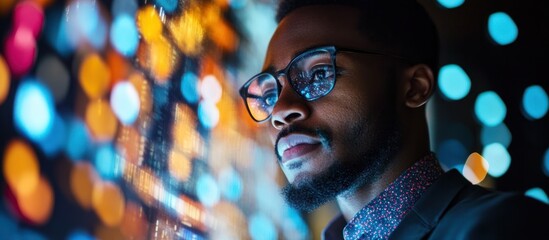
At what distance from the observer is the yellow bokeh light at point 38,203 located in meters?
0.69

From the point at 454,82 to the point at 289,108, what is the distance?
49.8 inches

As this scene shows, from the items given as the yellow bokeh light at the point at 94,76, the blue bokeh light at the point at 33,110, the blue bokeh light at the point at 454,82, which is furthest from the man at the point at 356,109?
the blue bokeh light at the point at 454,82

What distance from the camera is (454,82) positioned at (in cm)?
217

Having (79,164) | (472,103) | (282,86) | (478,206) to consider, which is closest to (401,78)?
(282,86)

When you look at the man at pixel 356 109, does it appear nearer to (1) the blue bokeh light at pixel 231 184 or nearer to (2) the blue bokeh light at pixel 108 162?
(1) the blue bokeh light at pixel 231 184

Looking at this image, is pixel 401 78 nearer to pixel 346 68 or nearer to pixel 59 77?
pixel 346 68

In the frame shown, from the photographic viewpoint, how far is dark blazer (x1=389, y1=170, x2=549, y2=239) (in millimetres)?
754

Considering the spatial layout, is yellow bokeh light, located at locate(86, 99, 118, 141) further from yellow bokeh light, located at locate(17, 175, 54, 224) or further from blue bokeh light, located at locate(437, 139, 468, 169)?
blue bokeh light, located at locate(437, 139, 468, 169)

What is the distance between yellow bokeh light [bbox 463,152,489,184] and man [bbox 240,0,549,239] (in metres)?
1.10

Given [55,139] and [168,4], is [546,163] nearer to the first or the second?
[168,4]

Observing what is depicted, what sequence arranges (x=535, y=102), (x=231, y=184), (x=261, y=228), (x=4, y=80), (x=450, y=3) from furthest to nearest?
(x=535, y=102) < (x=450, y=3) < (x=261, y=228) < (x=231, y=184) < (x=4, y=80)

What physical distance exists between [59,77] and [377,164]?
556 millimetres

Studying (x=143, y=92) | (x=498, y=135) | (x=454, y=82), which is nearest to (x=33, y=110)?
(x=143, y=92)

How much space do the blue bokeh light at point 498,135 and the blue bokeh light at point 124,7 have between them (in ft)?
5.24
